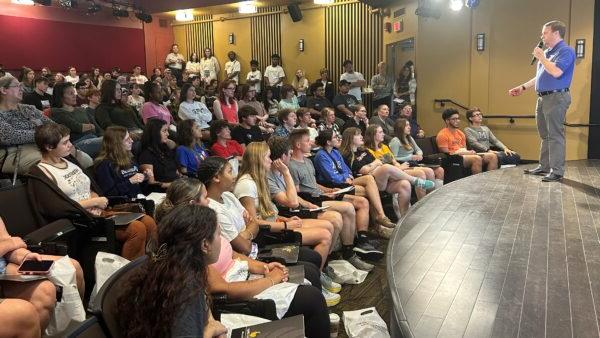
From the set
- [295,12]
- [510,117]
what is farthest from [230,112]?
[295,12]

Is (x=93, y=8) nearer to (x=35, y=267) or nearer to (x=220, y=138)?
(x=220, y=138)

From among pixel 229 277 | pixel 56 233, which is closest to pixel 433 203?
pixel 229 277

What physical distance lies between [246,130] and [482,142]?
131 inches

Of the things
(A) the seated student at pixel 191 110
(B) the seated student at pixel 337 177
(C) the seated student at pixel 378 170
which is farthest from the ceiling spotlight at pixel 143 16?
(B) the seated student at pixel 337 177

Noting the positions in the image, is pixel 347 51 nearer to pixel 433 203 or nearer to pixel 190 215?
pixel 433 203

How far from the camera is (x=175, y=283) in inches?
57.2

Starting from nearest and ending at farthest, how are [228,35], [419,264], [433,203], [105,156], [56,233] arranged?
[56,233] < [419,264] < [105,156] < [433,203] < [228,35]

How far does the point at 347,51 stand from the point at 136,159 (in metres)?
7.58

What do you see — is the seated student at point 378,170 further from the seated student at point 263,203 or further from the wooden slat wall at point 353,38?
the wooden slat wall at point 353,38

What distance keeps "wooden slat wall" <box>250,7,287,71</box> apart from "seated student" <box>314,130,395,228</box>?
781cm

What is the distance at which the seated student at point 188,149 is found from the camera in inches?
169

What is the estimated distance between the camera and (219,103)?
20.9 feet

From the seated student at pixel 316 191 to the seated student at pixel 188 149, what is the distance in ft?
2.78

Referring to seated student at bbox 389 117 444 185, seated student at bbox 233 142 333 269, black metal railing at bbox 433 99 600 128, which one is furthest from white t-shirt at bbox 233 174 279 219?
black metal railing at bbox 433 99 600 128
